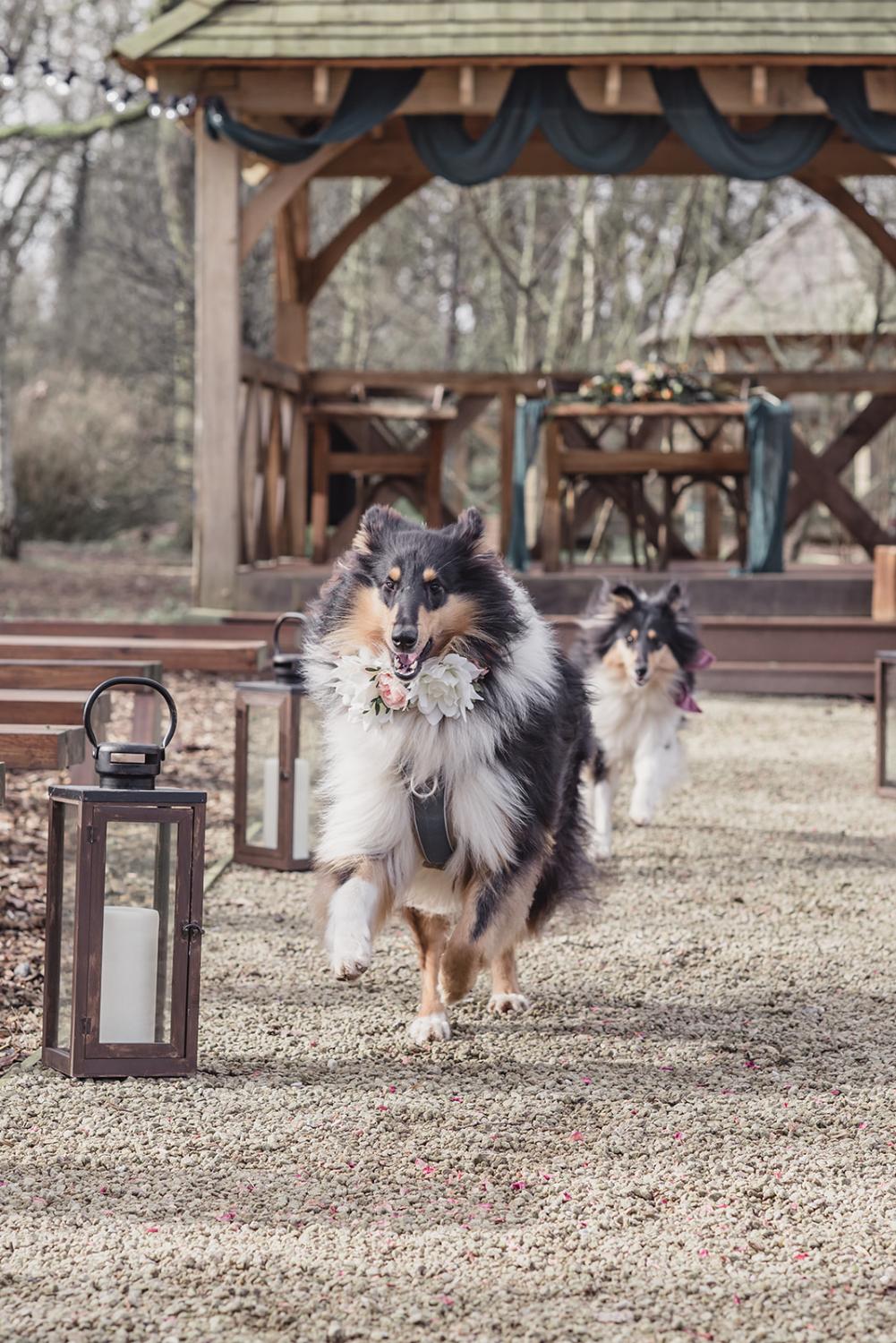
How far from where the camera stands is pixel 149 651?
5.88 metres

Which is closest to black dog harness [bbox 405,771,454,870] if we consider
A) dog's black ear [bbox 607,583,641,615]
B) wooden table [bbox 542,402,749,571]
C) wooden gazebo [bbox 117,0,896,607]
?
dog's black ear [bbox 607,583,641,615]

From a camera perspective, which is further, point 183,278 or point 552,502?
point 183,278

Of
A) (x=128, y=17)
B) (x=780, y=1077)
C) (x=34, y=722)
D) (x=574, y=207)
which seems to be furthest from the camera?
(x=128, y=17)

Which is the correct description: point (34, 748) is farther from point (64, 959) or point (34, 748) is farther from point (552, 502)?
point (552, 502)

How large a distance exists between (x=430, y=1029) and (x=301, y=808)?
2086mm

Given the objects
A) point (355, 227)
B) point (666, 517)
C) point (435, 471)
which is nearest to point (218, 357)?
point (435, 471)

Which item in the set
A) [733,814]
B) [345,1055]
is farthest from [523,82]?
[345,1055]

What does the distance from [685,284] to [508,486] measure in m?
12.1

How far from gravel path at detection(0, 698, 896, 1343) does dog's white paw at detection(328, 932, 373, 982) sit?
11.1 inches

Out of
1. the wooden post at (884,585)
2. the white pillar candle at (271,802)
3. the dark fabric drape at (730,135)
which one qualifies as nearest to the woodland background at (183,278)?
the dark fabric drape at (730,135)

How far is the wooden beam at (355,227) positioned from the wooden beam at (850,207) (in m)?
3.28

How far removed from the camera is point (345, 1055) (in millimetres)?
3875

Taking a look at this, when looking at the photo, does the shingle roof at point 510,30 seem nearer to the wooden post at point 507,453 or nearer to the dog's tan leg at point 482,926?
the wooden post at point 507,453

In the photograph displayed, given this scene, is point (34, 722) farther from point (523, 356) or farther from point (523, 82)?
point (523, 356)
